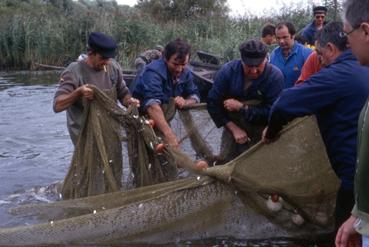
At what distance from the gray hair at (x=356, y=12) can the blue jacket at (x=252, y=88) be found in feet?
10.4

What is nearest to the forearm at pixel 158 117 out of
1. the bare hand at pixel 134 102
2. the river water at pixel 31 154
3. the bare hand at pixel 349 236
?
the bare hand at pixel 134 102

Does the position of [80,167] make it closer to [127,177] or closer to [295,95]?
[127,177]

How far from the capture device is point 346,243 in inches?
104

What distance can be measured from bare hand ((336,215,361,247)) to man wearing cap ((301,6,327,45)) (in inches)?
295

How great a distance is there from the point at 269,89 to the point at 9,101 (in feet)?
39.8

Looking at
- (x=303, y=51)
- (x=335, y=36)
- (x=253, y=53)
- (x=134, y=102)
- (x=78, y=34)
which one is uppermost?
(x=335, y=36)

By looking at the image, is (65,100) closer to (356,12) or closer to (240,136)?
(240,136)

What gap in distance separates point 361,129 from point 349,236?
1.67 feet

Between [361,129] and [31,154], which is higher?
[361,129]

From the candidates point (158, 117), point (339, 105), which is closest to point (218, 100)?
point (158, 117)

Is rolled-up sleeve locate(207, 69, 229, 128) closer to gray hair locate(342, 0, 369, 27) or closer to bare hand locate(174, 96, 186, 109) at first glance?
bare hand locate(174, 96, 186, 109)

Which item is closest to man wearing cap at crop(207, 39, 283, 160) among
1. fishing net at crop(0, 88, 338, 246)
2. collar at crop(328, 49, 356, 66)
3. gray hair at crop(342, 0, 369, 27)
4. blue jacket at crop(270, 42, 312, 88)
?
fishing net at crop(0, 88, 338, 246)

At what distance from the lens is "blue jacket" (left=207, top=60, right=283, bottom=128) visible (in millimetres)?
5688

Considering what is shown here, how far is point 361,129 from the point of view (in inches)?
93.4
